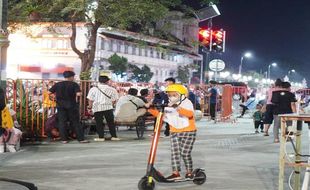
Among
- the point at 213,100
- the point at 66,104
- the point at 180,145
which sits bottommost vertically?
the point at 180,145

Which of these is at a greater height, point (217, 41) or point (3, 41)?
point (217, 41)

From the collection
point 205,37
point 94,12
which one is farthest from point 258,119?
point 94,12

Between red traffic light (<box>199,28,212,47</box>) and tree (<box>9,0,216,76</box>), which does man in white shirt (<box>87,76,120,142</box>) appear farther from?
red traffic light (<box>199,28,212,47</box>)

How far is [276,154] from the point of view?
465 inches

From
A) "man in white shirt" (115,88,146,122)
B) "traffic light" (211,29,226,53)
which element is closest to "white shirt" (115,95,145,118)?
"man in white shirt" (115,88,146,122)

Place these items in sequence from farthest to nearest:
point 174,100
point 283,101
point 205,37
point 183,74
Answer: point 183,74, point 205,37, point 283,101, point 174,100

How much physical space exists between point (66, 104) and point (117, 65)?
1855 inches

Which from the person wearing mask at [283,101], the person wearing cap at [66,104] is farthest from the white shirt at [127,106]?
the person wearing mask at [283,101]

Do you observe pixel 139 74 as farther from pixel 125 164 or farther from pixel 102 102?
pixel 125 164

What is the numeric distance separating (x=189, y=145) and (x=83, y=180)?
1660mm

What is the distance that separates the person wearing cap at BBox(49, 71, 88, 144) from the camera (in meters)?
12.7

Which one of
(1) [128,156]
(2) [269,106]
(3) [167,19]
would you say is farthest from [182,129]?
(3) [167,19]

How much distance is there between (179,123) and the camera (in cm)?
776

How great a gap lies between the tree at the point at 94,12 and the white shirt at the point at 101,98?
3.43 meters
